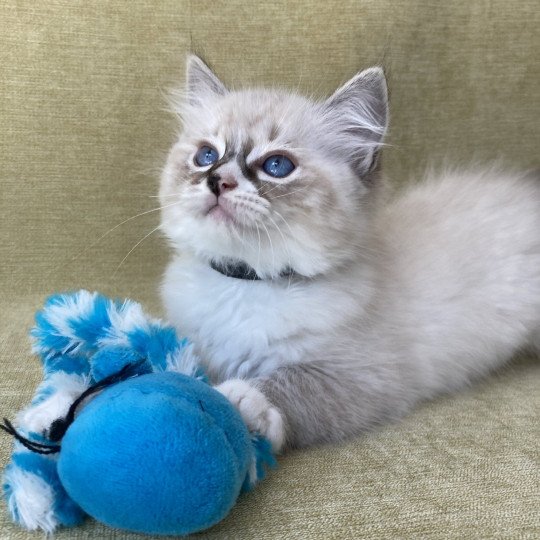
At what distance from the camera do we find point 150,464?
78 centimetres

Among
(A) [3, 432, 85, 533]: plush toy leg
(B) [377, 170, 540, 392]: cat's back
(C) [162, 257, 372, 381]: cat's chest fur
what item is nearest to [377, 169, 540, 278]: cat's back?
(B) [377, 170, 540, 392]: cat's back

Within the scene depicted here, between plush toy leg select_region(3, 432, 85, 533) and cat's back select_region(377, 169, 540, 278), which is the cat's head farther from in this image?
plush toy leg select_region(3, 432, 85, 533)

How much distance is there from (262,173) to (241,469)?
→ 60cm

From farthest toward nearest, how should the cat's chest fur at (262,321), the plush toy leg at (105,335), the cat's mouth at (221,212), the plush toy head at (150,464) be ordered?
the cat's chest fur at (262,321)
the cat's mouth at (221,212)
the plush toy leg at (105,335)
the plush toy head at (150,464)

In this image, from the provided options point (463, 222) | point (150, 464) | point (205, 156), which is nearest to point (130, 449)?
point (150, 464)

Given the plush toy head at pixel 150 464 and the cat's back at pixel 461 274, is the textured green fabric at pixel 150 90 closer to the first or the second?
the cat's back at pixel 461 274

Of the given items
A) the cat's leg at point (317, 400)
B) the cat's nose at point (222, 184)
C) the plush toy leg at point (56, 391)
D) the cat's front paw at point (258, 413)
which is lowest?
the cat's leg at point (317, 400)

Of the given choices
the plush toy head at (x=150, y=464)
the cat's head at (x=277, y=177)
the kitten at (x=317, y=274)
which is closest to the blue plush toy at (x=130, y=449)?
the plush toy head at (x=150, y=464)

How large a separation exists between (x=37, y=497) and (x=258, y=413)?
1.22 ft

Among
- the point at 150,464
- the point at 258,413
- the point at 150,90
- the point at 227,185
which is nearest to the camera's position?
the point at 150,464

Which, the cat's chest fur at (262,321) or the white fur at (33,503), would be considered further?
the cat's chest fur at (262,321)

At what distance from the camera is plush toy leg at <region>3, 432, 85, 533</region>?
0.86 meters

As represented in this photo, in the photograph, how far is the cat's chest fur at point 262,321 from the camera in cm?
129

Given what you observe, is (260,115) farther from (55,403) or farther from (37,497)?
(37,497)
